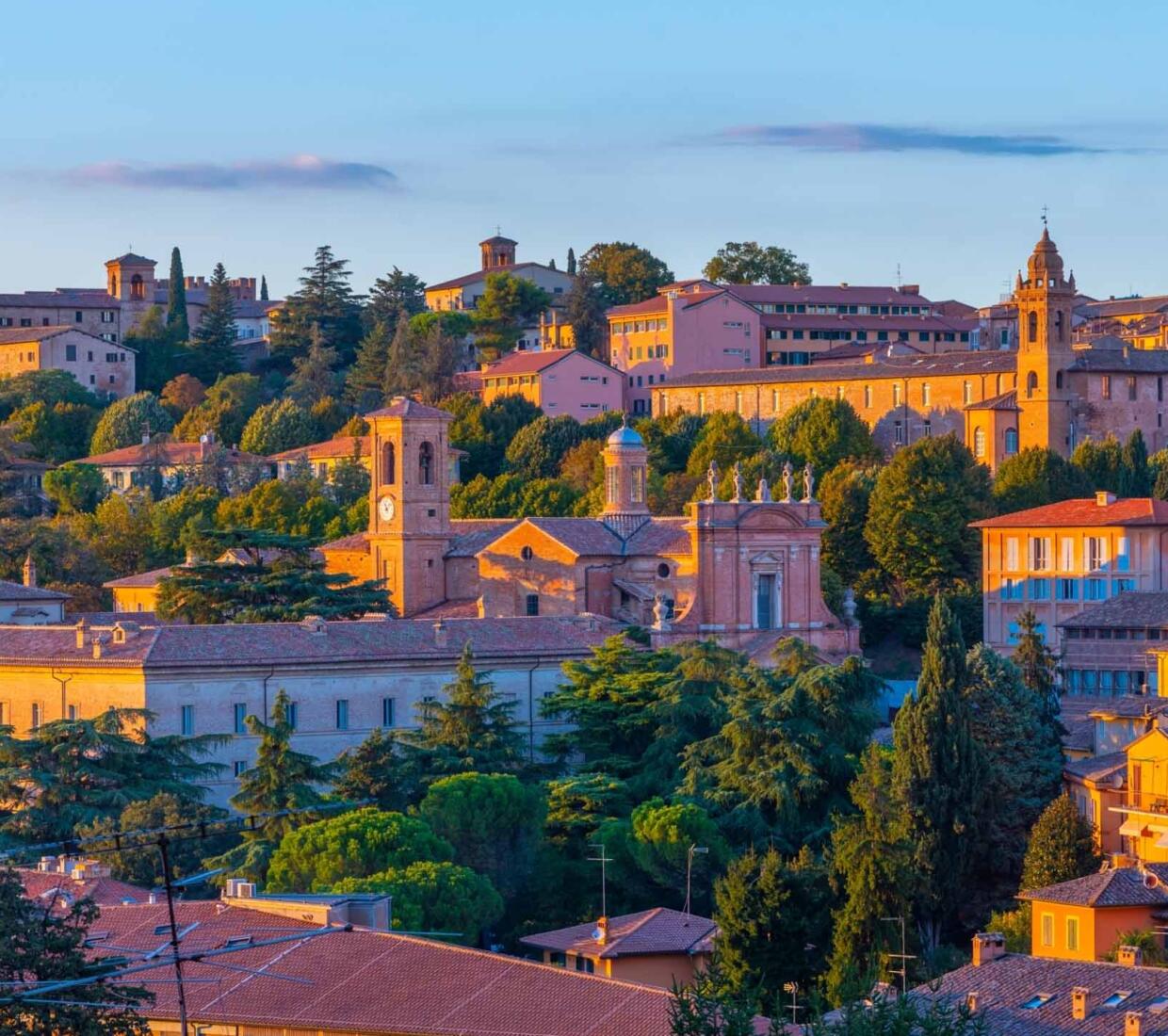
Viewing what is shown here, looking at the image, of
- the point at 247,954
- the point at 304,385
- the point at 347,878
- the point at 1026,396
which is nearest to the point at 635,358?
the point at 304,385

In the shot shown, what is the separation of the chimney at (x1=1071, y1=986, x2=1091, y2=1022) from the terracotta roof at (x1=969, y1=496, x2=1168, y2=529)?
3400 cm

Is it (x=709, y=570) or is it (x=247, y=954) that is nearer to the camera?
(x=247, y=954)

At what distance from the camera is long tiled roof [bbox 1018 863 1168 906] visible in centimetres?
3903

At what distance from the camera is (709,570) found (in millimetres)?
61969

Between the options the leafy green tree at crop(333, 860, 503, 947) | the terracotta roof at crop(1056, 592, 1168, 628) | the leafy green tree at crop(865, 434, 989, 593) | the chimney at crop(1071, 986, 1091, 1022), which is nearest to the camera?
the chimney at crop(1071, 986, 1091, 1022)

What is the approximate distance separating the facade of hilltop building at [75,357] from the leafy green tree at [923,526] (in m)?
40.3

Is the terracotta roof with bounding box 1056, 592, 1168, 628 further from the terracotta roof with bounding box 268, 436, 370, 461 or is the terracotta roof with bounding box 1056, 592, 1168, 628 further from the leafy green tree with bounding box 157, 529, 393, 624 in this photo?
the terracotta roof with bounding box 268, 436, 370, 461

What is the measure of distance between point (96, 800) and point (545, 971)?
16.4m

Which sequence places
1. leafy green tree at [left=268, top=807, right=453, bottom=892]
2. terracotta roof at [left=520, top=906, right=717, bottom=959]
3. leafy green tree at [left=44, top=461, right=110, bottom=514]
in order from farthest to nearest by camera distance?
1. leafy green tree at [left=44, top=461, right=110, bottom=514]
2. leafy green tree at [left=268, top=807, right=453, bottom=892]
3. terracotta roof at [left=520, top=906, right=717, bottom=959]

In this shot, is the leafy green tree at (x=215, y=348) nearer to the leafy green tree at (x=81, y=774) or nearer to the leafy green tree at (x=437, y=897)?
the leafy green tree at (x=81, y=774)

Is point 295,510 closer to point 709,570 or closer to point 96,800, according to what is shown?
point 709,570

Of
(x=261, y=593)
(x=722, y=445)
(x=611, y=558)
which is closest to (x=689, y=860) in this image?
(x=611, y=558)

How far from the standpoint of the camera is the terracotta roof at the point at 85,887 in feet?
129

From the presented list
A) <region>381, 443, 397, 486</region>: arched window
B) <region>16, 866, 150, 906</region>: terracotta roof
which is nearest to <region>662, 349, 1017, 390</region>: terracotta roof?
<region>381, 443, 397, 486</region>: arched window
